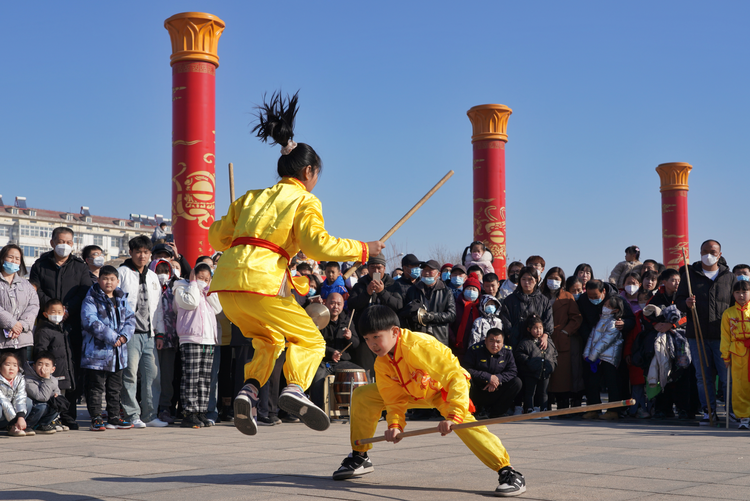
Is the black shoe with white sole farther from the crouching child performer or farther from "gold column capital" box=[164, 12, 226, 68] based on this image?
"gold column capital" box=[164, 12, 226, 68]

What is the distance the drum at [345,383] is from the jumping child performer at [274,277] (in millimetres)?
4211

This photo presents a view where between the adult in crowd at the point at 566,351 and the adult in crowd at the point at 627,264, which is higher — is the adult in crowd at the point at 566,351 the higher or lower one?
the lower one

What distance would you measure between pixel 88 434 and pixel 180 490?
397 centimetres

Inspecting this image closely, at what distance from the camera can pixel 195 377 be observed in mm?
8586

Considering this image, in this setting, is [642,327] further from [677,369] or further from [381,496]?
[381,496]

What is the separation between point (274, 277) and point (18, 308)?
447 cm

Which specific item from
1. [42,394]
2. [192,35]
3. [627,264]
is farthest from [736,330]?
[192,35]

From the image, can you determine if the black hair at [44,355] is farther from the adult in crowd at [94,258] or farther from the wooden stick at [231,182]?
the wooden stick at [231,182]

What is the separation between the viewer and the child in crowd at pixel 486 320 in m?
9.73

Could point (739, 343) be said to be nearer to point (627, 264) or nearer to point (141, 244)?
point (627, 264)

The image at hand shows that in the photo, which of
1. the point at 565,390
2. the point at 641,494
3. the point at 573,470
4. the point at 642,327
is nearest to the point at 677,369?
the point at 642,327

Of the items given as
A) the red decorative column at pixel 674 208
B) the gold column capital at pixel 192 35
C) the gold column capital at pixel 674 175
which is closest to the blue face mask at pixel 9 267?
the gold column capital at pixel 192 35

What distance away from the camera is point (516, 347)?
A: 9734 millimetres

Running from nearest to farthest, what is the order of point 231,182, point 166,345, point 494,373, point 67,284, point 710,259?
point 231,182, point 67,284, point 166,345, point 710,259, point 494,373
